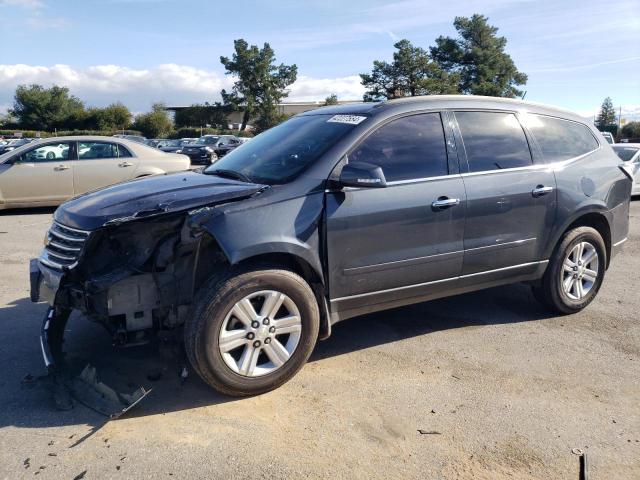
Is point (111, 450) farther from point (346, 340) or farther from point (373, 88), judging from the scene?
point (373, 88)

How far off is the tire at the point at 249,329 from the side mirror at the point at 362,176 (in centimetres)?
71

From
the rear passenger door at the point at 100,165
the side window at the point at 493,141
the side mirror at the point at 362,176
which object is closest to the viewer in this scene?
the side mirror at the point at 362,176

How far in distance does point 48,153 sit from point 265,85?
64422mm

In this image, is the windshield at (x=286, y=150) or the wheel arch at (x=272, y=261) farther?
the windshield at (x=286, y=150)

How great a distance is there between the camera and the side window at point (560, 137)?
4.73 m

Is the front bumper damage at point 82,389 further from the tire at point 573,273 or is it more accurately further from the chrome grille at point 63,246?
the tire at point 573,273

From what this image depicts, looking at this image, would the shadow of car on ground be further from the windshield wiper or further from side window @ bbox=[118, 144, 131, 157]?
side window @ bbox=[118, 144, 131, 157]

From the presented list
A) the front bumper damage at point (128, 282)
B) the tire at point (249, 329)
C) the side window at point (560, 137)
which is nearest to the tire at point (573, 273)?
the side window at point (560, 137)

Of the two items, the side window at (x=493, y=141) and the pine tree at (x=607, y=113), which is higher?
the pine tree at (x=607, y=113)

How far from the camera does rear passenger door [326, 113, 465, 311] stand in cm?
370

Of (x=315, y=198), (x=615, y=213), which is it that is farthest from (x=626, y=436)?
(x=615, y=213)

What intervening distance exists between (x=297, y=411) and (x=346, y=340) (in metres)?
1.17

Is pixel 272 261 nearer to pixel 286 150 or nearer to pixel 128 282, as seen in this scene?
pixel 128 282

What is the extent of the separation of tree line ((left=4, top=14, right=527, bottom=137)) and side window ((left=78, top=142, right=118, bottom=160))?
53.0m
